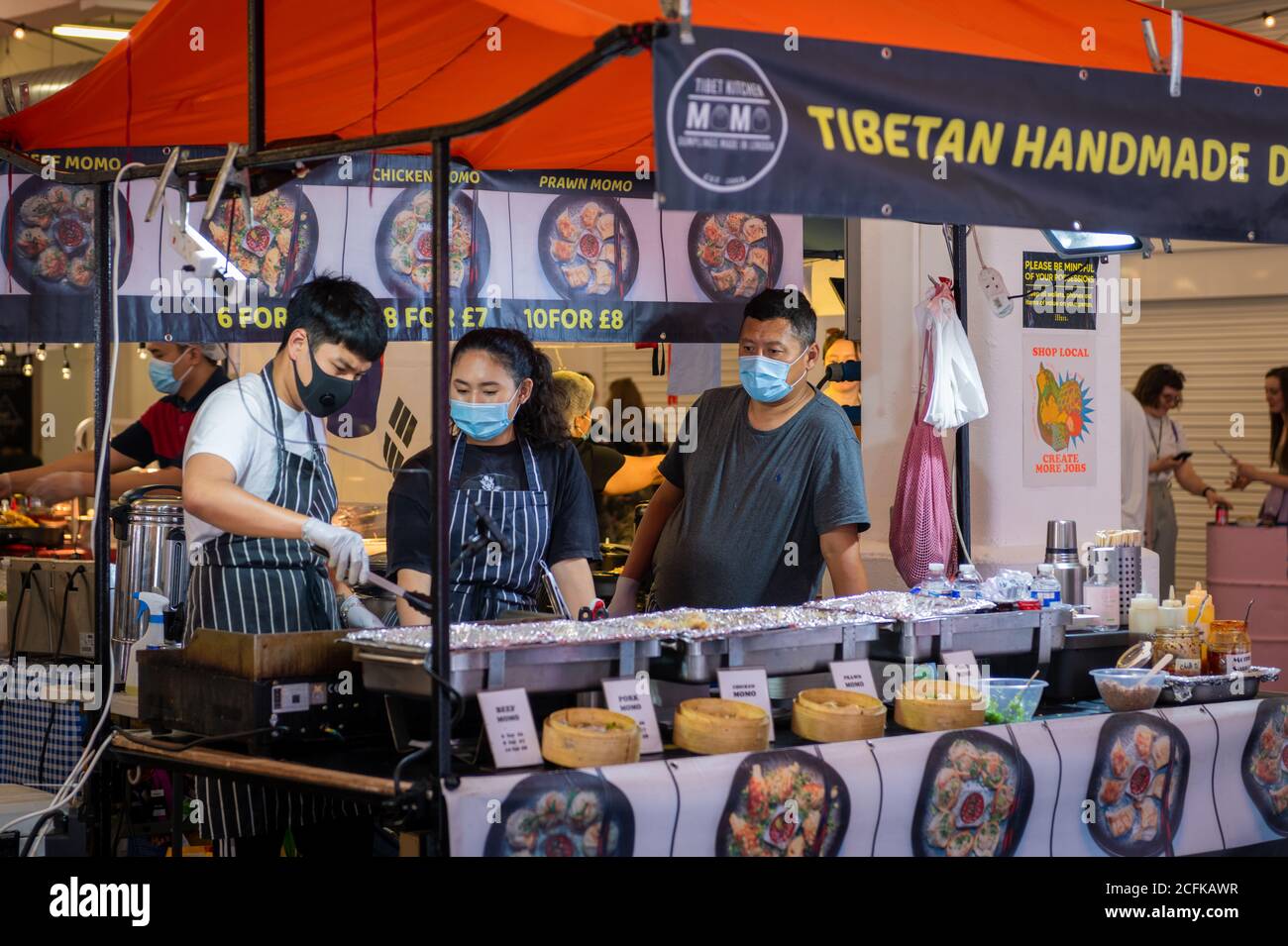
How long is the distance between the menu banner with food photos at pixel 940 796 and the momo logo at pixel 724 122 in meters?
1.31

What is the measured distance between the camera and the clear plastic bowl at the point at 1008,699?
404 cm

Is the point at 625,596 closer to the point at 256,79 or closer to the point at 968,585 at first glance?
the point at 968,585

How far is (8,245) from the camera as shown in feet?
19.4

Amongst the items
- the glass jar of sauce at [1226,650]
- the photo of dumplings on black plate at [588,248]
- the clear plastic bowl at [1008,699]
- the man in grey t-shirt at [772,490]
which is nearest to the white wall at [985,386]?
the photo of dumplings on black plate at [588,248]

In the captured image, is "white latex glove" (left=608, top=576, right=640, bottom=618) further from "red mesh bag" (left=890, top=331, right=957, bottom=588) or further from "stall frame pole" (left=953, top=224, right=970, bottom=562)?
"stall frame pole" (left=953, top=224, right=970, bottom=562)

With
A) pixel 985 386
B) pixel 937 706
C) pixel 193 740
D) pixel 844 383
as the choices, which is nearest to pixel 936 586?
pixel 937 706

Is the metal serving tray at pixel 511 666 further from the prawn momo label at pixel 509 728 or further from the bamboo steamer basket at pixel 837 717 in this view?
the bamboo steamer basket at pixel 837 717

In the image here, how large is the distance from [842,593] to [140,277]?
3.04 meters

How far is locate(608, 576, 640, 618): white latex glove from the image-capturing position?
5084 millimetres

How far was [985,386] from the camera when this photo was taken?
6.16 meters

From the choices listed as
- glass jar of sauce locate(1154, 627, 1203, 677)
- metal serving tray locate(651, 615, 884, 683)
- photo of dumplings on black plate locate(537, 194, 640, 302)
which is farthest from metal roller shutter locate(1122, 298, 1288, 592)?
metal serving tray locate(651, 615, 884, 683)

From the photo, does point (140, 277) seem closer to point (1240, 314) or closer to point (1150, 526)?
point (1150, 526)

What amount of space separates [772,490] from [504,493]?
3.19ft
